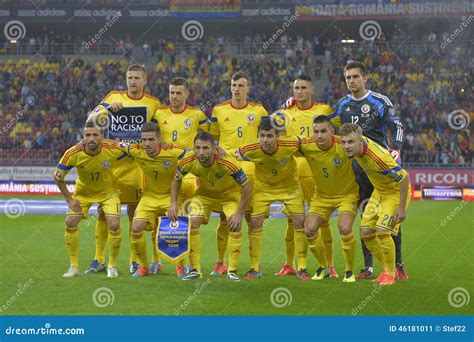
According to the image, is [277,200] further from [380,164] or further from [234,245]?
[380,164]

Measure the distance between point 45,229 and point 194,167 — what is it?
25.5 ft

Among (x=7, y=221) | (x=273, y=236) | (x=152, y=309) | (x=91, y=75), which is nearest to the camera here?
(x=152, y=309)

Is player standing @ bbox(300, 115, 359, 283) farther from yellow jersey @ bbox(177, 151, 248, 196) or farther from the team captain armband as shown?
yellow jersey @ bbox(177, 151, 248, 196)

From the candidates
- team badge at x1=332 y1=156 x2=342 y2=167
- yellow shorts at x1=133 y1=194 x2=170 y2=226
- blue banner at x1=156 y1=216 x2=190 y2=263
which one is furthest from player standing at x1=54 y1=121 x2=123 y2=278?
team badge at x1=332 y1=156 x2=342 y2=167

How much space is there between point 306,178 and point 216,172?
4.18 feet

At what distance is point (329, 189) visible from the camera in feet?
32.5

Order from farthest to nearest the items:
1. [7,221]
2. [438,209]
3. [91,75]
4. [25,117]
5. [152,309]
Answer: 1. [91,75]
2. [25,117]
3. [438,209]
4. [7,221]
5. [152,309]

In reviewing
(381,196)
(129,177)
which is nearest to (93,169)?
(129,177)

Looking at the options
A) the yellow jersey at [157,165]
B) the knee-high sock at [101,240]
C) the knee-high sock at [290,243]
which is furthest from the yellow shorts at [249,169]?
the knee-high sock at [101,240]

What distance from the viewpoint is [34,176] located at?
92.7 ft

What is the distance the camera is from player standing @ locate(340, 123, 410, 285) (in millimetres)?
8962

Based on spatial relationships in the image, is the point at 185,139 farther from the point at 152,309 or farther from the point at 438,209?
the point at 438,209

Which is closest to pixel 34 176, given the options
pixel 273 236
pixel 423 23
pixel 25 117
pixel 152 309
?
pixel 25 117

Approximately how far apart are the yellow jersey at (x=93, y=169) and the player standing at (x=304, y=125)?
7.12 feet
